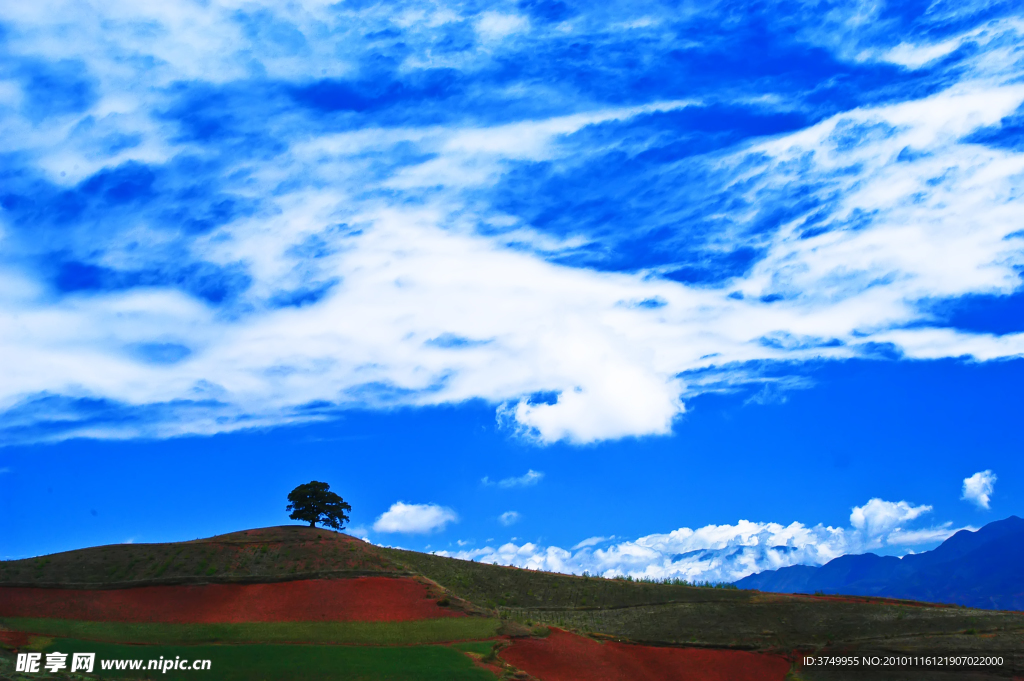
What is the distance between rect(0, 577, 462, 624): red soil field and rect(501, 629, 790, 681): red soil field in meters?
9.31

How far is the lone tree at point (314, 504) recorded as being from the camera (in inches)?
2982

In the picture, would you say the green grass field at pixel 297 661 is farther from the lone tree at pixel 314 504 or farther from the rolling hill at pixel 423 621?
the lone tree at pixel 314 504

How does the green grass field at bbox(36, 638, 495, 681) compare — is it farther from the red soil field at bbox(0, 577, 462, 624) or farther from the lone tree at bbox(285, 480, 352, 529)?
the lone tree at bbox(285, 480, 352, 529)

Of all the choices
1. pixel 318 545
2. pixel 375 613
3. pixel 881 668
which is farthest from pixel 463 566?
pixel 881 668

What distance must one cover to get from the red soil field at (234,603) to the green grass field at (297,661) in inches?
297

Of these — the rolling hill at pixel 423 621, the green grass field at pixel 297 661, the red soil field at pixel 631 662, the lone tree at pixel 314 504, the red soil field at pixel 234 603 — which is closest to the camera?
the green grass field at pixel 297 661

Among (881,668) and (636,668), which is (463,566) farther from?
(881,668)

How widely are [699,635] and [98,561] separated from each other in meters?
43.6

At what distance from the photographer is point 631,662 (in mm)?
42062

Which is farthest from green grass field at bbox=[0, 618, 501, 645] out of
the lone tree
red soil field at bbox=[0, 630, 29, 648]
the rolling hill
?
the lone tree

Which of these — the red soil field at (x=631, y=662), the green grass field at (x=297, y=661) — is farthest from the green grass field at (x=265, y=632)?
the red soil field at (x=631, y=662)

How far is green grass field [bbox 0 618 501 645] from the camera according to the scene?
134 ft

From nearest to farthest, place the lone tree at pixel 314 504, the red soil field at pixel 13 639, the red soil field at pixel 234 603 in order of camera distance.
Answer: the red soil field at pixel 13 639 → the red soil field at pixel 234 603 → the lone tree at pixel 314 504

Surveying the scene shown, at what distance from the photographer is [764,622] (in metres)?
48.5
